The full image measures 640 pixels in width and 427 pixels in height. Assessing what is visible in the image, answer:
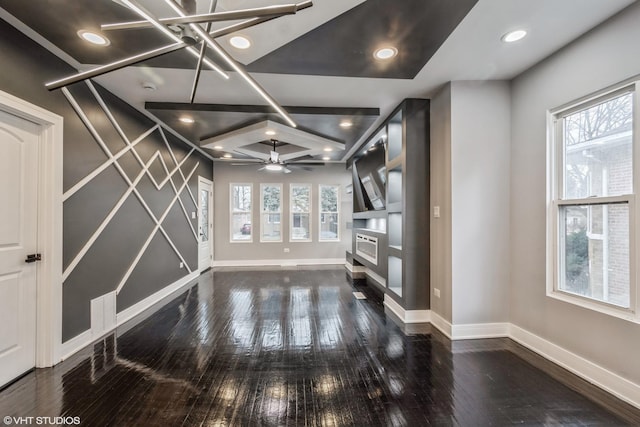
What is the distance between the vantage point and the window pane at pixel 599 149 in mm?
2049

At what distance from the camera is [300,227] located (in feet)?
24.7

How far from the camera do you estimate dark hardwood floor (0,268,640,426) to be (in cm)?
184

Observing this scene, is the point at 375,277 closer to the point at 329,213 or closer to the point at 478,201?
the point at 329,213

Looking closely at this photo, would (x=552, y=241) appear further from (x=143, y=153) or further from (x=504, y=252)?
(x=143, y=153)

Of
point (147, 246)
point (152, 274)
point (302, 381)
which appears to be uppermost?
point (147, 246)

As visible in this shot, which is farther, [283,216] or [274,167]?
[283,216]

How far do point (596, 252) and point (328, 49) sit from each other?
282 centimetres

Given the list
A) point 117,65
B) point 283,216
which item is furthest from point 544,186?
point 283,216

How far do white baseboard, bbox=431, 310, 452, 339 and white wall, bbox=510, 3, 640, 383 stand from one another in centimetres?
69

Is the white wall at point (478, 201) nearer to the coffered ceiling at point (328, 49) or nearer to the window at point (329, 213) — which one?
the coffered ceiling at point (328, 49)

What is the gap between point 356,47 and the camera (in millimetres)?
Answer: 2377

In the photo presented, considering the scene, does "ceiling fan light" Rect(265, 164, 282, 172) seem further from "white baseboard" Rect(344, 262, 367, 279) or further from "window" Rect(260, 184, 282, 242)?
"white baseboard" Rect(344, 262, 367, 279)

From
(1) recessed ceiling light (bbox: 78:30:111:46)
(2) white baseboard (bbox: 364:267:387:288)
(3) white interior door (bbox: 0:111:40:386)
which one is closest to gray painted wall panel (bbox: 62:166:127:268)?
(3) white interior door (bbox: 0:111:40:386)

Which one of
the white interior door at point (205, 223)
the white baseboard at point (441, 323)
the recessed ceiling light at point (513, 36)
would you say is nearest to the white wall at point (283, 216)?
the white interior door at point (205, 223)
